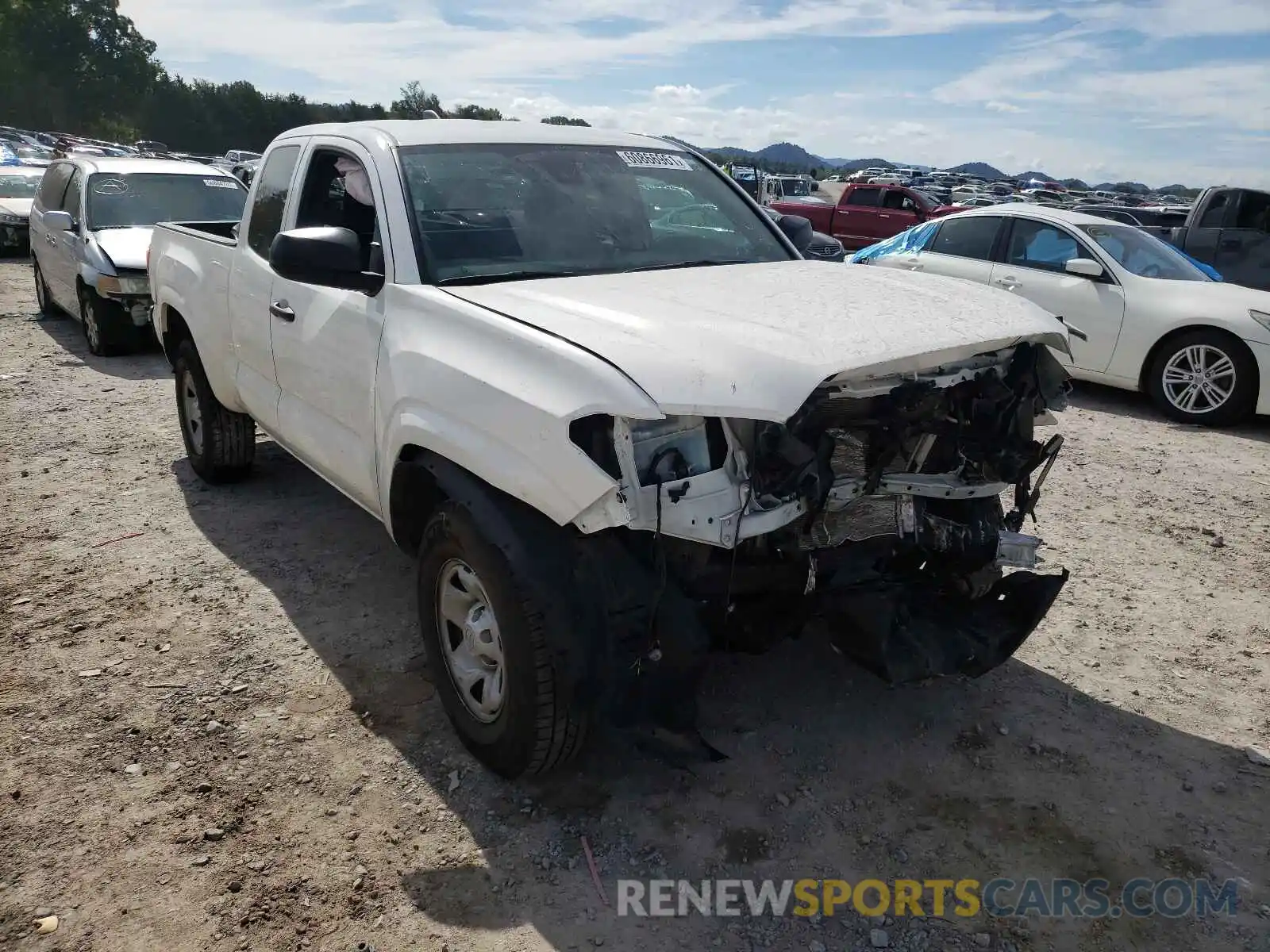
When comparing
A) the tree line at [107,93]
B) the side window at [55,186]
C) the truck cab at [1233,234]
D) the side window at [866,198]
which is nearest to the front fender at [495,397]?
the side window at [55,186]

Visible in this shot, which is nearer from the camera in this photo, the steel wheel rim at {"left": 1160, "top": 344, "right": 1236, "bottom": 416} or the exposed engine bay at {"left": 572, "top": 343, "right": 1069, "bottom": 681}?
the exposed engine bay at {"left": 572, "top": 343, "right": 1069, "bottom": 681}

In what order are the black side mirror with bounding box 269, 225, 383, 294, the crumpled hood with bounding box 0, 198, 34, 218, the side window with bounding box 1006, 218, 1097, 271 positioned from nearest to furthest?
1. the black side mirror with bounding box 269, 225, 383, 294
2. the side window with bounding box 1006, 218, 1097, 271
3. the crumpled hood with bounding box 0, 198, 34, 218

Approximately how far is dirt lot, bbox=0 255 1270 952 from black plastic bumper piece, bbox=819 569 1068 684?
0.43 metres

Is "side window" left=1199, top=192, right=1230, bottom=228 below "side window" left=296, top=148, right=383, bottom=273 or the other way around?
the other way around

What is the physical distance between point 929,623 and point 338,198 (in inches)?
117

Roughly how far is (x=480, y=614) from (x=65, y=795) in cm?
142

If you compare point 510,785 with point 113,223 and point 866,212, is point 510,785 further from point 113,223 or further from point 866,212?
point 866,212

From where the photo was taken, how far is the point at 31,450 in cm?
620

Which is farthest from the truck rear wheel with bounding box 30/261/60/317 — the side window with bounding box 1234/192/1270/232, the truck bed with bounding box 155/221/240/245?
the side window with bounding box 1234/192/1270/232

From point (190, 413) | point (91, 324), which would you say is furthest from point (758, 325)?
point (91, 324)

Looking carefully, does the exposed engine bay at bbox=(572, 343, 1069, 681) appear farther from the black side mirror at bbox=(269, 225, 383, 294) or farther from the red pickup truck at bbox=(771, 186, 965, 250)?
the red pickup truck at bbox=(771, 186, 965, 250)

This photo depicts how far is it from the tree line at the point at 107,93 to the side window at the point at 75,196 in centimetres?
6110

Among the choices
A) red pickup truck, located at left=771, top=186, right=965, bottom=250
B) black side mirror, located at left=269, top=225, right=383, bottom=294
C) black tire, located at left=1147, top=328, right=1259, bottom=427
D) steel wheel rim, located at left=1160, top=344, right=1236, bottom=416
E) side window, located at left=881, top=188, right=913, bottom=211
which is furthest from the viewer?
side window, located at left=881, top=188, right=913, bottom=211

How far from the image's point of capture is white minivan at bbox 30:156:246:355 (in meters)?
8.67
